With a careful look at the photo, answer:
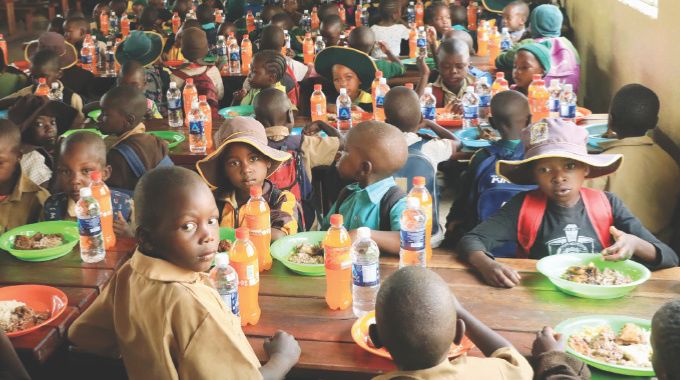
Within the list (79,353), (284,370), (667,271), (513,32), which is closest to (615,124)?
(667,271)

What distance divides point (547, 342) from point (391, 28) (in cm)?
603

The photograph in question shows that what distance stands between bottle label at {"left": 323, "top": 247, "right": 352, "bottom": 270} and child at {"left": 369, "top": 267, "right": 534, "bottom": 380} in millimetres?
697

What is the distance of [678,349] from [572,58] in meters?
5.17

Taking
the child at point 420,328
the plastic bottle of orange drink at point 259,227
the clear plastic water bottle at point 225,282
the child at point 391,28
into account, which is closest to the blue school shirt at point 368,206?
the plastic bottle of orange drink at point 259,227

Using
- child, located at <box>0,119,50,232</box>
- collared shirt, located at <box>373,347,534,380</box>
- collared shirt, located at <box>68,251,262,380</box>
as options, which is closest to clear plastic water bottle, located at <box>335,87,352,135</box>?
child, located at <box>0,119,50,232</box>

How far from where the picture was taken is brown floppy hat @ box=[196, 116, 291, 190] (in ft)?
10.9

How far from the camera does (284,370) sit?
2.19 meters

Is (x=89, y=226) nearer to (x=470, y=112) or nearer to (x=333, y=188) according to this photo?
(x=333, y=188)

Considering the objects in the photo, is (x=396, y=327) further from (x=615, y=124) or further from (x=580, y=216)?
(x=615, y=124)

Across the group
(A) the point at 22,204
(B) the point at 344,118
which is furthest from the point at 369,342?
(B) the point at 344,118

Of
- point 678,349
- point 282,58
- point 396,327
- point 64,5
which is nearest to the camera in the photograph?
point 678,349

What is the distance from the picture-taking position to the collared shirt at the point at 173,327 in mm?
2000

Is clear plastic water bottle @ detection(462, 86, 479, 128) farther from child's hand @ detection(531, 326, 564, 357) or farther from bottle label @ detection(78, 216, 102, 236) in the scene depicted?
child's hand @ detection(531, 326, 564, 357)

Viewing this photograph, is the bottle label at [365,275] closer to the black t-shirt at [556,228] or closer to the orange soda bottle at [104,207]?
the black t-shirt at [556,228]
